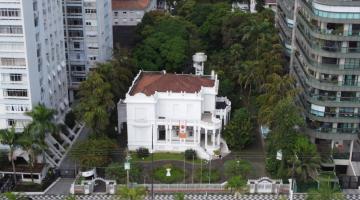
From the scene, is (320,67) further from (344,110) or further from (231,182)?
(231,182)

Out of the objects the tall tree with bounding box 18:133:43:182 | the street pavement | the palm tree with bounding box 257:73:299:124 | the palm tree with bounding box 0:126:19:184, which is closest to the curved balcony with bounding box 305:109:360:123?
the palm tree with bounding box 257:73:299:124

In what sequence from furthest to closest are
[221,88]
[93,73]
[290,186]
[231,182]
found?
[221,88] → [93,73] → [290,186] → [231,182]

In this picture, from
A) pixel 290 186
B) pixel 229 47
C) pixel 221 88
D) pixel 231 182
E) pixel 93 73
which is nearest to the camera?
pixel 231 182

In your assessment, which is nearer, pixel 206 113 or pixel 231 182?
pixel 231 182

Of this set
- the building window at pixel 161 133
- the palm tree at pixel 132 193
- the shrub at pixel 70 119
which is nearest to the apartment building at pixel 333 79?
the building window at pixel 161 133

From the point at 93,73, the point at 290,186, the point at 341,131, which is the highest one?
the point at 93,73

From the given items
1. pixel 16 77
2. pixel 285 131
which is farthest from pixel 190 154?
pixel 16 77

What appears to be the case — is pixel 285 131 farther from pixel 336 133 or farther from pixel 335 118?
pixel 336 133

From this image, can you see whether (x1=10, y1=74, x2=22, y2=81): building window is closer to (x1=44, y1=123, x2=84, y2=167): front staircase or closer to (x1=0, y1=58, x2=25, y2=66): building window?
(x1=0, y1=58, x2=25, y2=66): building window

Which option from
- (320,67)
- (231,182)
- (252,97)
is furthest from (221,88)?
(231,182)
